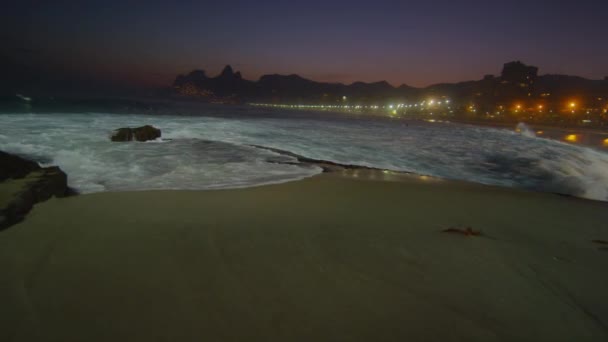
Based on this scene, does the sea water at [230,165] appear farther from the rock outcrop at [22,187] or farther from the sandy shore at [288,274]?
the sandy shore at [288,274]

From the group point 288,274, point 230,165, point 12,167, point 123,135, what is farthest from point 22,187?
point 123,135

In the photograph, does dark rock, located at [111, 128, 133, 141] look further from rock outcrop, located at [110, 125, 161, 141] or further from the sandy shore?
the sandy shore

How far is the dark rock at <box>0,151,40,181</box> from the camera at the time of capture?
14.5ft

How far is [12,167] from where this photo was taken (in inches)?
182

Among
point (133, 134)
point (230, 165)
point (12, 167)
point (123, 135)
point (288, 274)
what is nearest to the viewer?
point (288, 274)

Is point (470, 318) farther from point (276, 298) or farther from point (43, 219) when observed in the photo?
point (43, 219)

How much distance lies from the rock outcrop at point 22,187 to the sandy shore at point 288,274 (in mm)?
164

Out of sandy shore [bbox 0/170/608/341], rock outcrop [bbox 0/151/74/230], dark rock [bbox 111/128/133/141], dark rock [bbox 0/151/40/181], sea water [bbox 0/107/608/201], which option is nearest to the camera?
sandy shore [bbox 0/170/608/341]

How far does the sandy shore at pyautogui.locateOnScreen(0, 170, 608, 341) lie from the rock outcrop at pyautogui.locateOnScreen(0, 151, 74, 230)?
16cm

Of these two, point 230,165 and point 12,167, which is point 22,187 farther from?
point 230,165

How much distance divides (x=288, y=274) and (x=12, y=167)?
192 inches

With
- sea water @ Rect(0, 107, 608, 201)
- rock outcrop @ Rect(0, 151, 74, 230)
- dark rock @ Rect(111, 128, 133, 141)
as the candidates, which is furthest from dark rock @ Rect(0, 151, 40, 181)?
dark rock @ Rect(111, 128, 133, 141)

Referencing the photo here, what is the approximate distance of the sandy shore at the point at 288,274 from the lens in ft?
6.81

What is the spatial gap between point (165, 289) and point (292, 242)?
1.43 metres
